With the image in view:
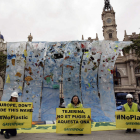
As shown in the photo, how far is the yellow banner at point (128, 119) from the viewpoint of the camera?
553 cm

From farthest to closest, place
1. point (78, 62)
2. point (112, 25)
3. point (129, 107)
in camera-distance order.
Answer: point (112, 25)
point (78, 62)
point (129, 107)

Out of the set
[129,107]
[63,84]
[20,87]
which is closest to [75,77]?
[63,84]

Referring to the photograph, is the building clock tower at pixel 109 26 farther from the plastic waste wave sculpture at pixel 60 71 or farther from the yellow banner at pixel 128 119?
the yellow banner at pixel 128 119

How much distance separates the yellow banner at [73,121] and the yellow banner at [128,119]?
1279 mm

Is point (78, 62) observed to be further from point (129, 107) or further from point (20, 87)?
point (129, 107)

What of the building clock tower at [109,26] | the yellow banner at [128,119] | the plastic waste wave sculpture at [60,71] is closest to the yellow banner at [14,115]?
the yellow banner at [128,119]

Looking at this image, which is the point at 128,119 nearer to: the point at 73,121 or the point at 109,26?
the point at 73,121

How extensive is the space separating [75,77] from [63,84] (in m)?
1.04

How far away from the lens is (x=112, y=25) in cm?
4275

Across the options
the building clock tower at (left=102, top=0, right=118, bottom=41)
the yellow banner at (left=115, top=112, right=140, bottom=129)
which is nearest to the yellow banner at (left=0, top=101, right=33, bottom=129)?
the yellow banner at (left=115, top=112, right=140, bottom=129)

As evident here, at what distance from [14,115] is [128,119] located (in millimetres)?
4434

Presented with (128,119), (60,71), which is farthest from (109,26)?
(128,119)

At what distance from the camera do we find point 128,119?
5.57 meters

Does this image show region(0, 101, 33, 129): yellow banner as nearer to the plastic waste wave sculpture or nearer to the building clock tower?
the plastic waste wave sculpture
